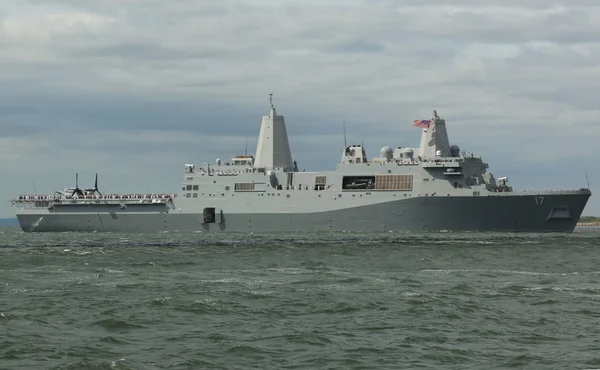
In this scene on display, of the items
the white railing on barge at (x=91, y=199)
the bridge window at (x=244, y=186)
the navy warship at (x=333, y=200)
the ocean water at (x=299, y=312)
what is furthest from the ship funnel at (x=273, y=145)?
the ocean water at (x=299, y=312)

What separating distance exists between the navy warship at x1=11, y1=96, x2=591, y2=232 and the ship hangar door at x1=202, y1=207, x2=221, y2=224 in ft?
0.27

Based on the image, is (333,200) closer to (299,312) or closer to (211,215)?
(211,215)

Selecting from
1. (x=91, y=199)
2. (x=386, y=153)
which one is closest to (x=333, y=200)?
(x=386, y=153)

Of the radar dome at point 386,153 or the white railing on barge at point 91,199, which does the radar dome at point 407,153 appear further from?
the white railing on barge at point 91,199

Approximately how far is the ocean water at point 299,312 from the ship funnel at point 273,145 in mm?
38442

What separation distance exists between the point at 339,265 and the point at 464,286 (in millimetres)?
9684

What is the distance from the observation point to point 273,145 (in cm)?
8331

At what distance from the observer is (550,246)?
2137 inches

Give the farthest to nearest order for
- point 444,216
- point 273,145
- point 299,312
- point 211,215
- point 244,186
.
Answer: point 273,145, point 211,215, point 244,186, point 444,216, point 299,312

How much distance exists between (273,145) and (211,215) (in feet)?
26.7

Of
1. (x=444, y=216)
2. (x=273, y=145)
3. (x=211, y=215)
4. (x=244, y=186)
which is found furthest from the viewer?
(x=273, y=145)

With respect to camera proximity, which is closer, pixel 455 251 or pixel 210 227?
pixel 455 251

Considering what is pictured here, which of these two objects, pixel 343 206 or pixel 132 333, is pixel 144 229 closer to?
pixel 343 206

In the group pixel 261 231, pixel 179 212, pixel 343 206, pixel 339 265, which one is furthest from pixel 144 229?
pixel 339 265
